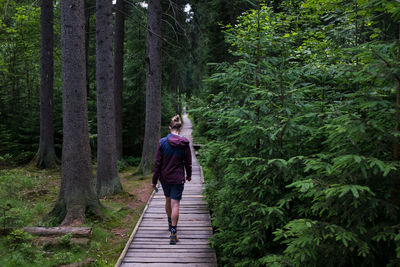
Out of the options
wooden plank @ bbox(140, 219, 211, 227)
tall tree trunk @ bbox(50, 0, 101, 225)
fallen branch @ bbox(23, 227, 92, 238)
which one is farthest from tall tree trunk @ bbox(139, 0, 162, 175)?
fallen branch @ bbox(23, 227, 92, 238)

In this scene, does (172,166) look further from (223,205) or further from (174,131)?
(223,205)

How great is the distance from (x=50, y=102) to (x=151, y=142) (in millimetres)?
5768

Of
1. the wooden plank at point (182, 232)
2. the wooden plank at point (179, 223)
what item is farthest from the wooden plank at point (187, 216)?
the wooden plank at point (182, 232)

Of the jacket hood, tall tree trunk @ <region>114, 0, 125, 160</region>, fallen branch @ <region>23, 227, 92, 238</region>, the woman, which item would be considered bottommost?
fallen branch @ <region>23, 227, 92, 238</region>

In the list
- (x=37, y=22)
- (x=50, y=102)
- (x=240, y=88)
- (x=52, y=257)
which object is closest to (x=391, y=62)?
(x=240, y=88)

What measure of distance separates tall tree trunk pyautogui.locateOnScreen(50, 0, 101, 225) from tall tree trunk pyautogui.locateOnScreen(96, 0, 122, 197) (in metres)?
2.48

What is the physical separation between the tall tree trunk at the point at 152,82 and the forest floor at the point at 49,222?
1155 millimetres

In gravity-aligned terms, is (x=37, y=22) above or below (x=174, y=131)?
above

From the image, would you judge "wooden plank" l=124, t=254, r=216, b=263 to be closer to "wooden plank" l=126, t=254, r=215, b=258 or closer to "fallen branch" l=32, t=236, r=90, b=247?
"wooden plank" l=126, t=254, r=215, b=258

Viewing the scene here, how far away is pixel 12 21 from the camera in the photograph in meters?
16.6

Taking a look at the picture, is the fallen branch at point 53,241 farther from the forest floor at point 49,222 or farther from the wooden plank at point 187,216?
the wooden plank at point 187,216

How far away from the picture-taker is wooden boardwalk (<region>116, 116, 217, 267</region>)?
4.81m

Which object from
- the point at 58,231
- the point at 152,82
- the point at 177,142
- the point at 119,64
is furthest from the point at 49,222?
the point at 119,64

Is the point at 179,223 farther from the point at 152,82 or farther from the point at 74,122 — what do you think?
the point at 152,82
